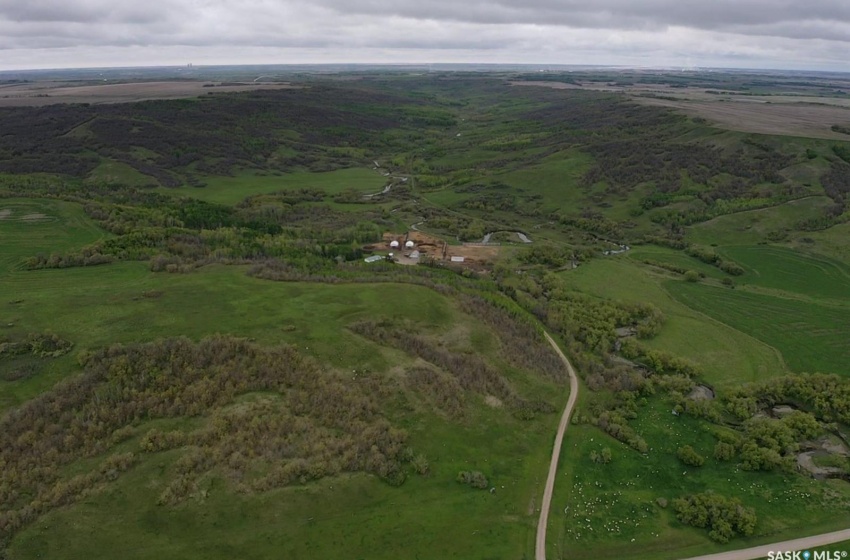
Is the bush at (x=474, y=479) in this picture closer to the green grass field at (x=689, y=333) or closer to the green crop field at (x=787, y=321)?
the green grass field at (x=689, y=333)

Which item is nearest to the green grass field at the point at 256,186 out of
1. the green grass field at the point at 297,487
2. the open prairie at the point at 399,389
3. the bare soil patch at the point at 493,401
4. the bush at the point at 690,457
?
the open prairie at the point at 399,389

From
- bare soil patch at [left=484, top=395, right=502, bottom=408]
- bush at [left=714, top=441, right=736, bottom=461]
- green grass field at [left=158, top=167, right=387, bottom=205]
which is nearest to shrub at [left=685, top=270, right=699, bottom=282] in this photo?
bush at [left=714, top=441, right=736, bottom=461]

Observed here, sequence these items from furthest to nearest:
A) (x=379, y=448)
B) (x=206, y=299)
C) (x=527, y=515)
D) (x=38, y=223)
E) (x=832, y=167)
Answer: (x=832, y=167) < (x=38, y=223) < (x=206, y=299) < (x=379, y=448) < (x=527, y=515)

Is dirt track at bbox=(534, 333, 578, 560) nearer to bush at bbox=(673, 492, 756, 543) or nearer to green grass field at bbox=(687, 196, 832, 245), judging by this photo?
bush at bbox=(673, 492, 756, 543)

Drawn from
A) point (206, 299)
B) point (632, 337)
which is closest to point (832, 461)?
point (632, 337)

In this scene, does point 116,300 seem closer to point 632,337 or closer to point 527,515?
point 527,515

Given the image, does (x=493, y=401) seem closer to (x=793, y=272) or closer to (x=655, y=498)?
(x=655, y=498)

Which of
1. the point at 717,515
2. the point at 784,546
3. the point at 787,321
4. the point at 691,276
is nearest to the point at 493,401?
the point at 717,515

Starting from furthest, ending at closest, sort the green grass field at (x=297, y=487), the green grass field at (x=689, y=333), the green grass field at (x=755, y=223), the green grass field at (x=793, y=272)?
the green grass field at (x=755, y=223) < the green grass field at (x=793, y=272) < the green grass field at (x=689, y=333) < the green grass field at (x=297, y=487)
